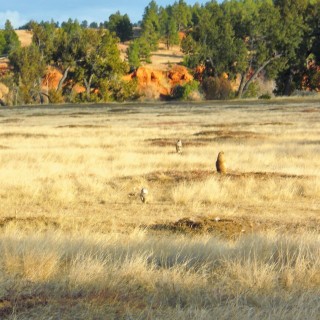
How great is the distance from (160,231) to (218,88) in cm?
7506

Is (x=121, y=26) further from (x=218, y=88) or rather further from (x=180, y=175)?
(x=180, y=175)

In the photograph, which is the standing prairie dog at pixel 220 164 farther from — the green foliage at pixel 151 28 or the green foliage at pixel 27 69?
the green foliage at pixel 151 28

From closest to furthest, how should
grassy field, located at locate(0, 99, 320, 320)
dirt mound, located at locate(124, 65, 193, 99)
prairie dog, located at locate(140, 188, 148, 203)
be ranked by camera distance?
grassy field, located at locate(0, 99, 320, 320) < prairie dog, located at locate(140, 188, 148, 203) < dirt mound, located at locate(124, 65, 193, 99)

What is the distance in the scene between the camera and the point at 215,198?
46.5 feet

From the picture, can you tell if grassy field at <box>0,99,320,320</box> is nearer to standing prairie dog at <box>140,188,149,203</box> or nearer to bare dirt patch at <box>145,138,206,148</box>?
bare dirt patch at <box>145,138,206,148</box>

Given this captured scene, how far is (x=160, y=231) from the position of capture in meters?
11.0

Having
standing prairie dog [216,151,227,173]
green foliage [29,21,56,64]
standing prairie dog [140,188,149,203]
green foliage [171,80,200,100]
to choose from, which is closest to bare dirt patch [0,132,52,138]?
standing prairie dog [216,151,227,173]

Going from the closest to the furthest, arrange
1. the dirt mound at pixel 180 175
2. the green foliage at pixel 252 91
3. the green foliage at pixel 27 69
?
the dirt mound at pixel 180 175 < the green foliage at pixel 27 69 < the green foliage at pixel 252 91

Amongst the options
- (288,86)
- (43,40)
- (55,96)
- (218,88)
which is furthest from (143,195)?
(43,40)

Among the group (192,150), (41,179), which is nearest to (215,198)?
(41,179)

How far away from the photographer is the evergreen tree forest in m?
81.4

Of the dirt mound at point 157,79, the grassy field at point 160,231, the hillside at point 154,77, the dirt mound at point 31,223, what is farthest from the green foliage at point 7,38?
the dirt mound at point 31,223

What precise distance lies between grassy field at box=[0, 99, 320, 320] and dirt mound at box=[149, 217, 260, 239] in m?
0.02

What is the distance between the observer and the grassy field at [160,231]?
5527 mm
